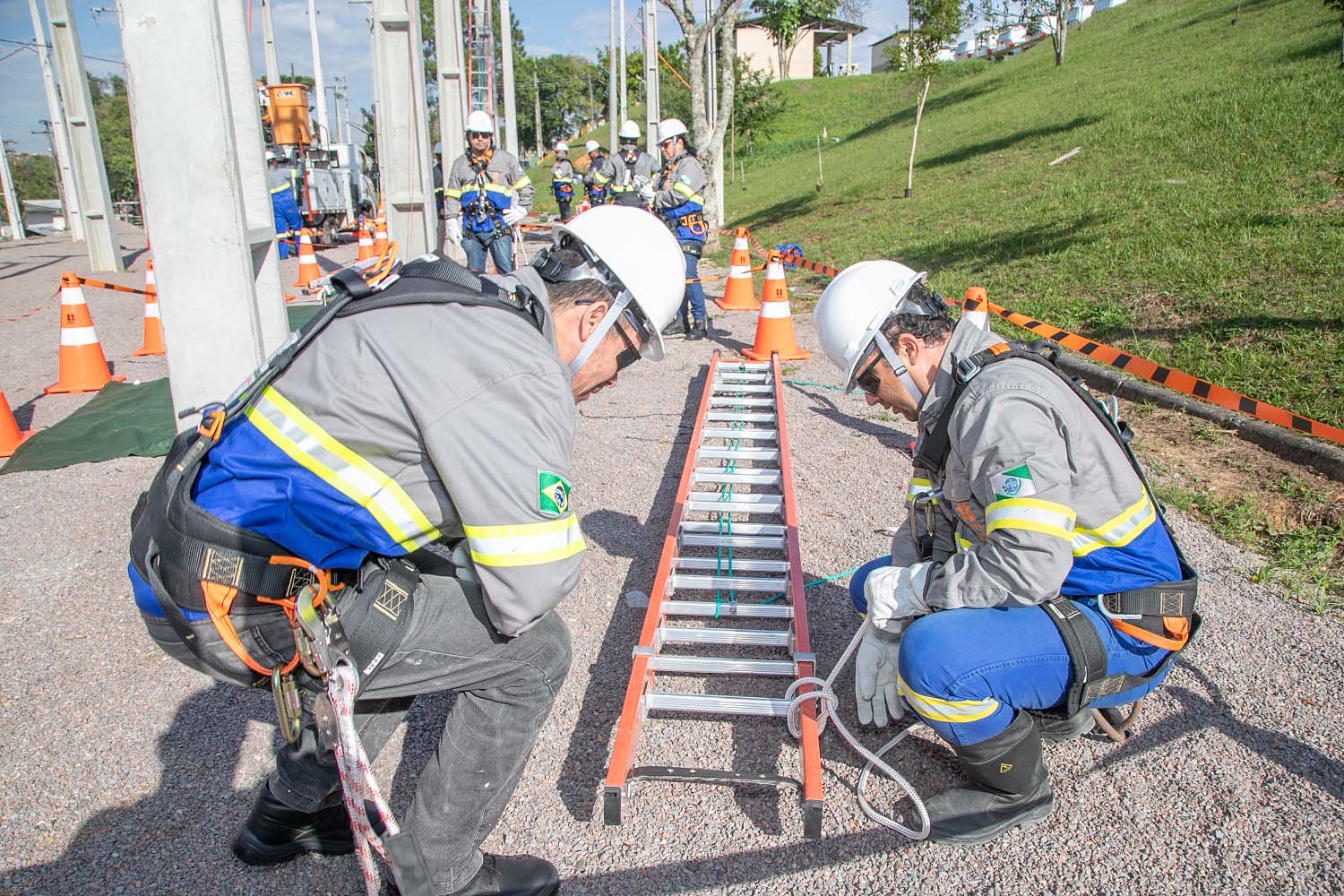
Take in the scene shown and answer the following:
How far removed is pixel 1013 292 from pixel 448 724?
8751 millimetres

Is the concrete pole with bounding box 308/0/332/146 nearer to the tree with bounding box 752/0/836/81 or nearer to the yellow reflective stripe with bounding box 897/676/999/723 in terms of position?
the tree with bounding box 752/0/836/81

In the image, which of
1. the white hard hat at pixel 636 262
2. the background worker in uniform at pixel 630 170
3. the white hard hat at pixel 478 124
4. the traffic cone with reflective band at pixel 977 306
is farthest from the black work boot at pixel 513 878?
the background worker in uniform at pixel 630 170

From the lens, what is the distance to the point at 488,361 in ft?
5.69

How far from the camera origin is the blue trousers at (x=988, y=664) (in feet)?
8.00

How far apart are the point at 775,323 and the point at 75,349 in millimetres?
6647

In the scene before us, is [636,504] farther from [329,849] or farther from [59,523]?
[59,523]

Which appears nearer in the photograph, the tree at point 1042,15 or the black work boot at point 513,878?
the black work boot at point 513,878

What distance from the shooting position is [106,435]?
20.3 ft

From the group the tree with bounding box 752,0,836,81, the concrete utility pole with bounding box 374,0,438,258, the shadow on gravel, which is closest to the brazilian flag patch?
the shadow on gravel

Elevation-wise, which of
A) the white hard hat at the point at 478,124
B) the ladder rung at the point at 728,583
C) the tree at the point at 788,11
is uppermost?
the tree at the point at 788,11

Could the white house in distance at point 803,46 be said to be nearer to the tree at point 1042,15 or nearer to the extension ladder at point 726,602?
the tree at point 1042,15

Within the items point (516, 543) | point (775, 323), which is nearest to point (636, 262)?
point (516, 543)

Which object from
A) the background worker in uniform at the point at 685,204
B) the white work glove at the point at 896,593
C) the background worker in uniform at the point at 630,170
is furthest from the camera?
the background worker in uniform at the point at 630,170

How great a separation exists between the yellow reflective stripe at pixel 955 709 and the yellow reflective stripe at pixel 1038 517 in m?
0.54
